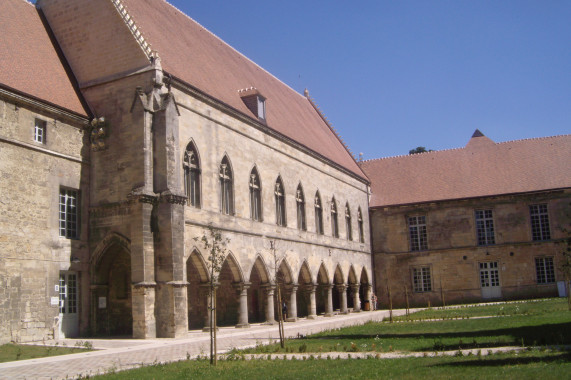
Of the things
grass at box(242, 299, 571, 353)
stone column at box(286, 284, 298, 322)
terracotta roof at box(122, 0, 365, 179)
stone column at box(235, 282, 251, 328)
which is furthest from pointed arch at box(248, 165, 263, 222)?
grass at box(242, 299, 571, 353)

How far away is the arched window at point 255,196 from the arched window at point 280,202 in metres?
1.68

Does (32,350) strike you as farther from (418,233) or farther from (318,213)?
(418,233)

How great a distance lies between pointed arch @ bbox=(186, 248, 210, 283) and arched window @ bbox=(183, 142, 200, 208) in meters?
1.81

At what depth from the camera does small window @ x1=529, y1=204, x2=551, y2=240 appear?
40188 millimetres

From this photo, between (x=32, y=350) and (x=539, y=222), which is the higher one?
(x=539, y=222)

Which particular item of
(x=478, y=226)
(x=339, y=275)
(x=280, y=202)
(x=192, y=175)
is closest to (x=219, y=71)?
(x=280, y=202)

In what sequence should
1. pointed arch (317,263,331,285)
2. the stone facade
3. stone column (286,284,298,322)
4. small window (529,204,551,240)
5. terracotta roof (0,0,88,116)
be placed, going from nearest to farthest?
terracotta roof (0,0,88,116) < stone column (286,284,298,322) < pointed arch (317,263,331,285) < the stone facade < small window (529,204,551,240)

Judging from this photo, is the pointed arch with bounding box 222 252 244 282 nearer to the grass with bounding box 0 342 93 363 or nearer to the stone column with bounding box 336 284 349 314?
the grass with bounding box 0 342 93 363

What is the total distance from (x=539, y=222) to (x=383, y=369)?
108ft

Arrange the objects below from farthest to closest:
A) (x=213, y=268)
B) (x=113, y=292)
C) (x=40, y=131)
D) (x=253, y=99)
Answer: (x=253, y=99) → (x=113, y=292) → (x=40, y=131) → (x=213, y=268)

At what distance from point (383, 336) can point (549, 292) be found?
25450mm

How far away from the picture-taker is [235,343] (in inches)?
710

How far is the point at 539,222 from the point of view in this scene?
40.4 m

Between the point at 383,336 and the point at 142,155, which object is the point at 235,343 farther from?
the point at 142,155
